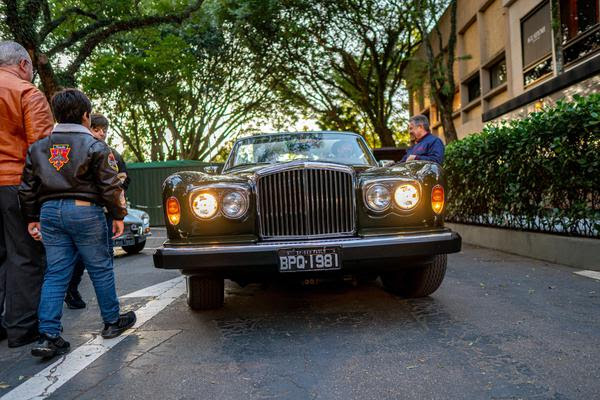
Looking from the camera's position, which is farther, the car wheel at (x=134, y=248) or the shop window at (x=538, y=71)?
the shop window at (x=538, y=71)

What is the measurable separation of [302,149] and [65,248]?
2.49 metres

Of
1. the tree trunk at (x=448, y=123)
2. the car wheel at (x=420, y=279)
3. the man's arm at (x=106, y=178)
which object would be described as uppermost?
the tree trunk at (x=448, y=123)

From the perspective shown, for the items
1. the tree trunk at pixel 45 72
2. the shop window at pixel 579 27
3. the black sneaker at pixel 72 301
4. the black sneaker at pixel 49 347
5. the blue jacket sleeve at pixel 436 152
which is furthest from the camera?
the shop window at pixel 579 27

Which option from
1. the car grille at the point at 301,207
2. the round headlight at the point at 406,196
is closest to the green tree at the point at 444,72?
the round headlight at the point at 406,196

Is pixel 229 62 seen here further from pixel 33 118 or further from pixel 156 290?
pixel 33 118

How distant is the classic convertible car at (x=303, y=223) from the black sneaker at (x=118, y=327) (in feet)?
1.70

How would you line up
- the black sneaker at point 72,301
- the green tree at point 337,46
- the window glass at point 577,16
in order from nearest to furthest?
the black sneaker at point 72,301 < the window glass at point 577,16 < the green tree at point 337,46

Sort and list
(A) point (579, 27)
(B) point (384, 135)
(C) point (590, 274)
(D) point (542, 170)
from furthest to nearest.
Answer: (B) point (384, 135), (A) point (579, 27), (D) point (542, 170), (C) point (590, 274)

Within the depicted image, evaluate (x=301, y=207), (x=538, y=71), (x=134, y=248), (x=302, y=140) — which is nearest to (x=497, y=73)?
(x=538, y=71)

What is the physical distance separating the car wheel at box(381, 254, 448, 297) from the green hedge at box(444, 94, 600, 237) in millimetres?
2217

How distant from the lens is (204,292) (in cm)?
401

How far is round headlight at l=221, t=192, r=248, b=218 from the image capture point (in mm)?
3584

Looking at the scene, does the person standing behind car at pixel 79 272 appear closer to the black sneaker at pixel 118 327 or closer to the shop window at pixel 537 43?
the black sneaker at pixel 118 327

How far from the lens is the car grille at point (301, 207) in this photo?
11.9ft
